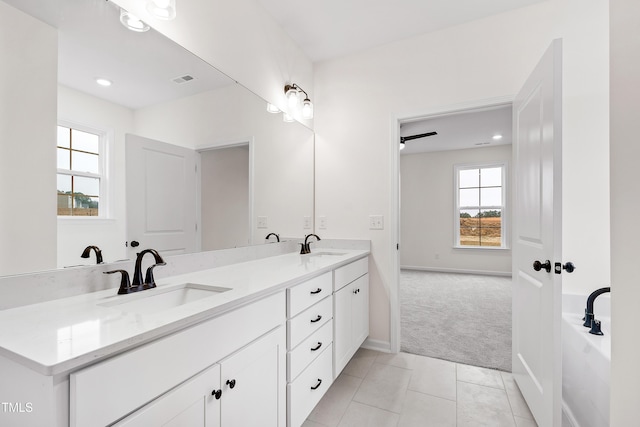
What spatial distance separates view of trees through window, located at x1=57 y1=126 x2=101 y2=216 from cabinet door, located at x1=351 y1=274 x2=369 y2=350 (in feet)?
5.47

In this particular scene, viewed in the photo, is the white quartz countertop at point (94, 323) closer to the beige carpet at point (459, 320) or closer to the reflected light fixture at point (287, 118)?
the reflected light fixture at point (287, 118)

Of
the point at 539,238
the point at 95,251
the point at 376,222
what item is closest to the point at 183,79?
the point at 95,251

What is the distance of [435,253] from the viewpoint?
20.0ft

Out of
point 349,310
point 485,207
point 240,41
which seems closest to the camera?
point 240,41

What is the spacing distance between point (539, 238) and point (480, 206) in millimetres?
4829

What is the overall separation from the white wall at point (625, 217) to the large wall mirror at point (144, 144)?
1732mm

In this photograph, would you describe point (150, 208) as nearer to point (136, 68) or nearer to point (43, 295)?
point (43, 295)

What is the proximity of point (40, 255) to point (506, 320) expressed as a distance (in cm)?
386

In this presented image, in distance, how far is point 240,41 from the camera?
1906 mm

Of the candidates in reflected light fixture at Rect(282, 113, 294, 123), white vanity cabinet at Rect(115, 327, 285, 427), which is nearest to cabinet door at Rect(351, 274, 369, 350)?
white vanity cabinet at Rect(115, 327, 285, 427)

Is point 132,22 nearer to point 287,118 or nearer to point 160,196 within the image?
point 160,196

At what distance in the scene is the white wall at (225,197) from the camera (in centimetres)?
169

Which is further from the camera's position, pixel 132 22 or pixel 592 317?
pixel 592 317

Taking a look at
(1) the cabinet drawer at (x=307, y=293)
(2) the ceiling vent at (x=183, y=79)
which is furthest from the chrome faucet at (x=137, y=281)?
(2) the ceiling vent at (x=183, y=79)
